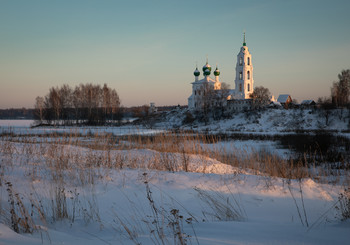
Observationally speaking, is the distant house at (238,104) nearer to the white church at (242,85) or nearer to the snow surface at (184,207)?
the white church at (242,85)

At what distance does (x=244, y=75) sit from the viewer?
5494cm

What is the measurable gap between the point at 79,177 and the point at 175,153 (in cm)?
351

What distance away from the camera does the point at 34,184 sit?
461 cm

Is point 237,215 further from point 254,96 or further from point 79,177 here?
point 254,96

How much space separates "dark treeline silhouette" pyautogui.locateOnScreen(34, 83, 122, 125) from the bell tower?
28.8 m

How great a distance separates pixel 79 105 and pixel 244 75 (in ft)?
119

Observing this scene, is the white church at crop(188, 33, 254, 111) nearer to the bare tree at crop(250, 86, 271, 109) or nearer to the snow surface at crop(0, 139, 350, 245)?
the bare tree at crop(250, 86, 271, 109)

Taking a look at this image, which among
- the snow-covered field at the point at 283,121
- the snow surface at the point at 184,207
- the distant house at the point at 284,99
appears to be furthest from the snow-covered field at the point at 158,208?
the distant house at the point at 284,99

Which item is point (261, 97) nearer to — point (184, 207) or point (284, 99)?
point (284, 99)

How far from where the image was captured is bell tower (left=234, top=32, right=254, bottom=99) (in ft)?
180

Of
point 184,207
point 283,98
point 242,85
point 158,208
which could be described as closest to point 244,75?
point 242,85

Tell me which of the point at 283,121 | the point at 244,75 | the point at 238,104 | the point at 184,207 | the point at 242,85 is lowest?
the point at 184,207

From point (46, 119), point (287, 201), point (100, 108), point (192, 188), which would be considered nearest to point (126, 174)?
point (192, 188)

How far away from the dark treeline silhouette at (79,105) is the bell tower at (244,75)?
2884 cm
